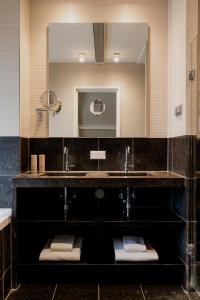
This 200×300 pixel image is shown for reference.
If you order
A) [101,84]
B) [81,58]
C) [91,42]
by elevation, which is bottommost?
[101,84]

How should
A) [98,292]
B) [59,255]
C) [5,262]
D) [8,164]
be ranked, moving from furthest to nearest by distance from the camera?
1. [8,164]
2. [59,255]
3. [98,292]
4. [5,262]

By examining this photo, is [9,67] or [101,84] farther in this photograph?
[101,84]

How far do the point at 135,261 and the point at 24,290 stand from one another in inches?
34.7

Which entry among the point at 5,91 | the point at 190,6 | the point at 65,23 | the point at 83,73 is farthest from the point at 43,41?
the point at 190,6

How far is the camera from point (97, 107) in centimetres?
293

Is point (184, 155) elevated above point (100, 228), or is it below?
above

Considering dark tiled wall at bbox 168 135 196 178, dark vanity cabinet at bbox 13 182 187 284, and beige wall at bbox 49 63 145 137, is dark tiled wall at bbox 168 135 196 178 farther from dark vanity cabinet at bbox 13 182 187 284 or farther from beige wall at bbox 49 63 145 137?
beige wall at bbox 49 63 145 137

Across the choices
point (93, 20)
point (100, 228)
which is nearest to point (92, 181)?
point (100, 228)

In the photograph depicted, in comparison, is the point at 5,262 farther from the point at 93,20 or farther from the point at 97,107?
the point at 93,20

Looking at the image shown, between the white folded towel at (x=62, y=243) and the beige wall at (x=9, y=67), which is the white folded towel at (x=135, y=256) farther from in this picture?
the beige wall at (x=9, y=67)

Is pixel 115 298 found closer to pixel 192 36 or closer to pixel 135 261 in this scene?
pixel 135 261

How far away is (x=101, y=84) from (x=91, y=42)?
41 cm

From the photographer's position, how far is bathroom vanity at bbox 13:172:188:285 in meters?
2.37

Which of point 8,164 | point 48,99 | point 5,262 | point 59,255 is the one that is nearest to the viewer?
point 5,262
